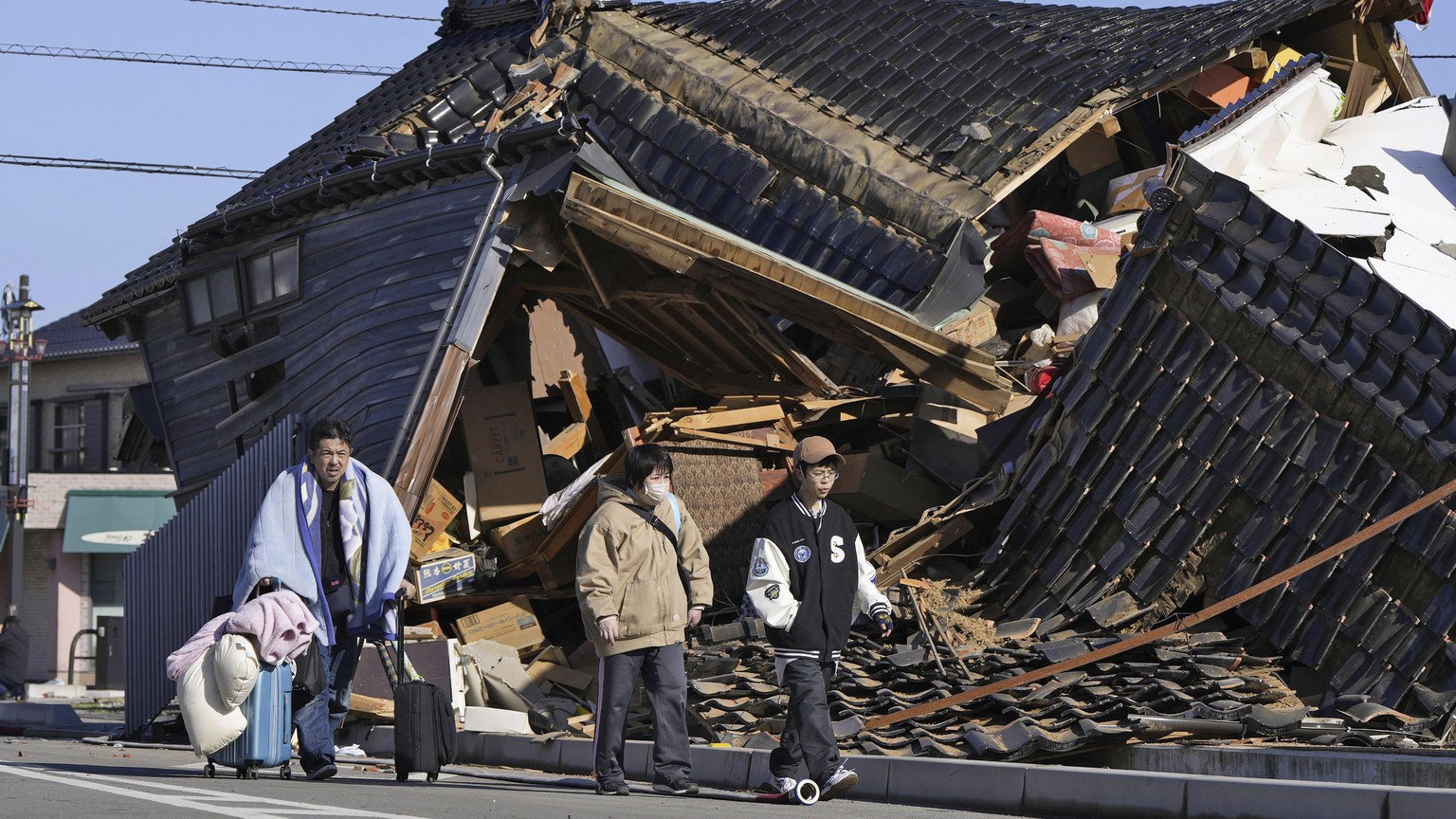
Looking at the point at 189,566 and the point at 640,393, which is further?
the point at 640,393

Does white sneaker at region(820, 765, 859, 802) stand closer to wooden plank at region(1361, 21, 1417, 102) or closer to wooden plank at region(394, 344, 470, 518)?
wooden plank at region(394, 344, 470, 518)

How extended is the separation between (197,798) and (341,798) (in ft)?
1.85

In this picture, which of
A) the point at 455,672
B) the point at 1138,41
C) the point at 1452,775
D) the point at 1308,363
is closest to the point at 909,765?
the point at 1452,775

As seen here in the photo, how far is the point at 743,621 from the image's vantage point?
1184 centimetres

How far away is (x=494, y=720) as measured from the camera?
35.9ft

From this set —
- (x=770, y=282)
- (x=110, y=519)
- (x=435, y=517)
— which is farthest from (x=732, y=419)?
(x=110, y=519)

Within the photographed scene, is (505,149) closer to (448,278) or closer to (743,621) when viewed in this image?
(448,278)

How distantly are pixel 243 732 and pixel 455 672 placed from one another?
4.02 m

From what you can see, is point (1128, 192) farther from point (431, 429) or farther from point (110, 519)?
point (110, 519)

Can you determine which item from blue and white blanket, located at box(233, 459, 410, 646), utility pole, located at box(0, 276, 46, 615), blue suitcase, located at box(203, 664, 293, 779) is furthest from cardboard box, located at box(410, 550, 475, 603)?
utility pole, located at box(0, 276, 46, 615)

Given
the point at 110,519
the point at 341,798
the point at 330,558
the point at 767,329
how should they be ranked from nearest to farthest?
the point at 341,798, the point at 330,558, the point at 767,329, the point at 110,519

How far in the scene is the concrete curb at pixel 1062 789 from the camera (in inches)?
224

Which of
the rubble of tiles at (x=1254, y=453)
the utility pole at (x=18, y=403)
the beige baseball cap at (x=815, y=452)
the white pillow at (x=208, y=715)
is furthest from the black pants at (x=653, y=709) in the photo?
the utility pole at (x=18, y=403)

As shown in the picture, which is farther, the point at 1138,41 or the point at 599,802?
the point at 1138,41
